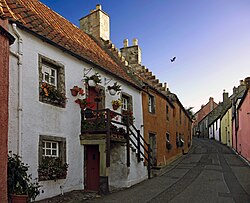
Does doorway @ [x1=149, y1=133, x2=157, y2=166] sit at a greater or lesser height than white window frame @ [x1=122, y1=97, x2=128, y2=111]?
lesser

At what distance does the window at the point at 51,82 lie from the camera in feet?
36.0

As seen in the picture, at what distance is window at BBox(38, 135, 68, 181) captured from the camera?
10.6 m

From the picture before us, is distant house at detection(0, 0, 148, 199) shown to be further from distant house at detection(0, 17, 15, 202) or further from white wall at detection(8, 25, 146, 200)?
distant house at detection(0, 17, 15, 202)

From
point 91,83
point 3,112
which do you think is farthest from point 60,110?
point 3,112

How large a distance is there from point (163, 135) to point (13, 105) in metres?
14.8

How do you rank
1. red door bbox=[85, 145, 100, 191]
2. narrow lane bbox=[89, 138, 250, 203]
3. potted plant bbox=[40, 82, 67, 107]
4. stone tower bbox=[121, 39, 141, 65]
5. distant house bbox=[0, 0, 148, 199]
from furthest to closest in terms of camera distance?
1. stone tower bbox=[121, 39, 141, 65]
2. red door bbox=[85, 145, 100, 191]
3. narrow lane bbox=[89, 138, 250, 203]
4. potted plant bbox=[40, 82, 67, 107]
5. distant house bbox=[0, 0, 148, 199]

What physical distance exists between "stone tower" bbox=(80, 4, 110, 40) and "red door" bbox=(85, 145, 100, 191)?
960cm

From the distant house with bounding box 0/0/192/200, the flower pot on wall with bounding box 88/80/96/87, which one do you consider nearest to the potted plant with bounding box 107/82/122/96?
the distant house with bounding box 0/0/192/200

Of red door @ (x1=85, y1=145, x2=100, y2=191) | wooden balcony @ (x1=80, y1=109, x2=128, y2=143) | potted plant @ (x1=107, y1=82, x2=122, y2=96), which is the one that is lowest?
red door @ (x1=85, y1=145, x2=100, y2=191)

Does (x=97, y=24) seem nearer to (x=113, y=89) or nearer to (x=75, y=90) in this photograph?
(x=113, y=89)

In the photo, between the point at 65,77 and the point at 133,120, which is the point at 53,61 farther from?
the point at 133,120

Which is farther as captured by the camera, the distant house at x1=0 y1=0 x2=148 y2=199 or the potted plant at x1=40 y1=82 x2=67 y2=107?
the potted plant at x1=40 y1=82 x2=67 y2=107

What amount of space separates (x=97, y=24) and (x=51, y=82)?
10.5 metres

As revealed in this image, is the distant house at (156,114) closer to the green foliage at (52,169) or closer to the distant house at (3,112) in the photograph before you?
the green foliage at (52,169)
